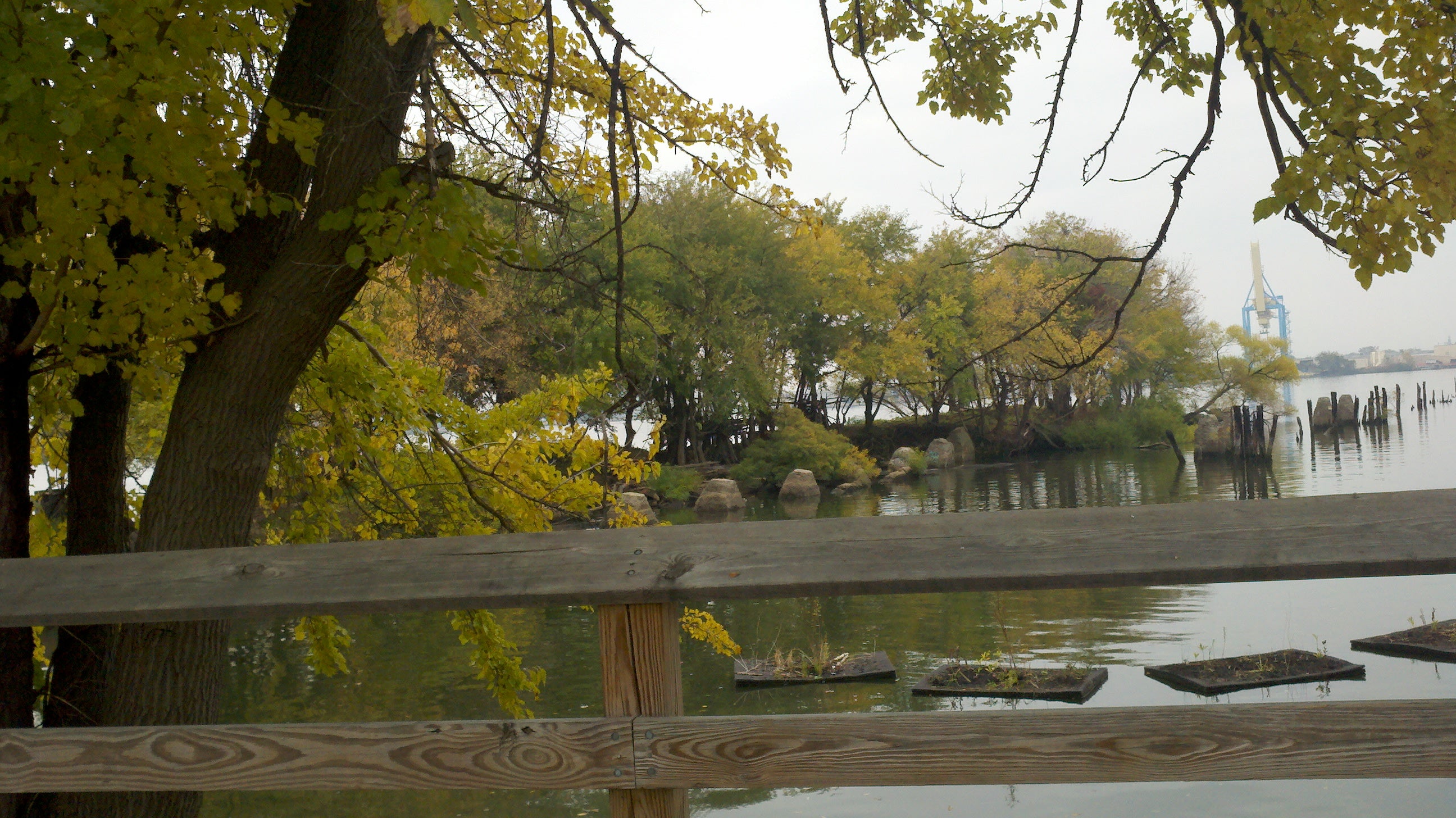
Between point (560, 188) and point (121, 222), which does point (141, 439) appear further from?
point (560, 188)

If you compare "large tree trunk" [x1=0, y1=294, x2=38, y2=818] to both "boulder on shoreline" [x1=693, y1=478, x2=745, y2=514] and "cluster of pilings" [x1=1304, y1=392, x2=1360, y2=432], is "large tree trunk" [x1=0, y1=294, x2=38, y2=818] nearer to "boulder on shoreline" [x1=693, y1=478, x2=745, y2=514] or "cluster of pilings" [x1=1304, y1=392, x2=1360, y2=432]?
"boulder on shoreline" [x1=693, y1=478, x2=745, y2=514]

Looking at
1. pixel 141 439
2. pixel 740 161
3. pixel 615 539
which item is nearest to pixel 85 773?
pixel 615 539

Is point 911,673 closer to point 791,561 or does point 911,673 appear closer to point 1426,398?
point 791,561

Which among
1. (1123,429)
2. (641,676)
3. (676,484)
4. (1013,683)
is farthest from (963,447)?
(641,676)

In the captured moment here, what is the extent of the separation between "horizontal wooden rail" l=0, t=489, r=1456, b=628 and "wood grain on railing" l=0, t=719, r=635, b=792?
213mm

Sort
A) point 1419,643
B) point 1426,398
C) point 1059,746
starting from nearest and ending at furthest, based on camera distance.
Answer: point 1059,746, point 1419,643, point 1426,398

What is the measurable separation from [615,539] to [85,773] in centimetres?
112

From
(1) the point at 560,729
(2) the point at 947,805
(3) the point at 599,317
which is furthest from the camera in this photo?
(2) the point at 947,805

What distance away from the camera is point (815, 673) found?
34.1 feet

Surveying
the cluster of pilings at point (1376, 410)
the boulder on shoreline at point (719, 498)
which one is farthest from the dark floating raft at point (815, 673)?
the cluster of pilings at point (1376, 410)

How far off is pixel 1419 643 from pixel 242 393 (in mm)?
10502

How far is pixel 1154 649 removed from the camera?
37.1 feet

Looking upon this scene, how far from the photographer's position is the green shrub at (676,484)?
3447 cm

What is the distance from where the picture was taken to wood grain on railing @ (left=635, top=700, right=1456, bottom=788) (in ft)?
5.21
